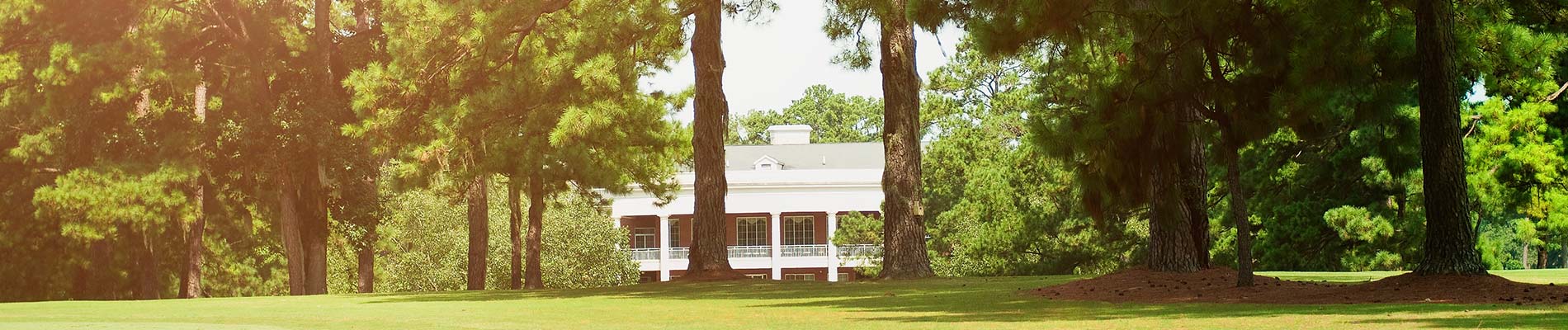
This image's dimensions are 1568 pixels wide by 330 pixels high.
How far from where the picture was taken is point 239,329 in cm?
1216

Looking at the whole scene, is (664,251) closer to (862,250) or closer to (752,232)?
(752,232)

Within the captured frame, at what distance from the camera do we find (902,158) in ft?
77.1

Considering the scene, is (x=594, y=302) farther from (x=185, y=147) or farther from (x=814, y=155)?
(x=814, y=155)

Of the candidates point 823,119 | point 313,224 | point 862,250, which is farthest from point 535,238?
point 823,119

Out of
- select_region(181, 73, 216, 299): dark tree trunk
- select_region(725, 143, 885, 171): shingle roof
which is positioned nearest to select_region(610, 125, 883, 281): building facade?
select_region(725, 143, 885, 171): shingle roof

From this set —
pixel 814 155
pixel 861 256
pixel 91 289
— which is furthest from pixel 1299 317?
pixel 814 155

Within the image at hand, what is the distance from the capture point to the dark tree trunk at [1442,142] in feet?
45.3

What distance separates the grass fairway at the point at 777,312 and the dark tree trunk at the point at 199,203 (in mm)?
9523

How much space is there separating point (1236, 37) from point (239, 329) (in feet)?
29.3

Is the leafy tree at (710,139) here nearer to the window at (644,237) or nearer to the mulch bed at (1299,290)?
the mulch bed at (1299,290)

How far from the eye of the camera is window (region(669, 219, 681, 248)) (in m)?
68.0

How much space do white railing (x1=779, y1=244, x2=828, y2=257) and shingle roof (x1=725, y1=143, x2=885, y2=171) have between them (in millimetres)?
4731

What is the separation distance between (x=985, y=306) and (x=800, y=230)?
53.6 m

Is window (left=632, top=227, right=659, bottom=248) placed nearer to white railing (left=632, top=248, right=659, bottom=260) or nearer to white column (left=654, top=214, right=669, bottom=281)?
white railing (left=632, top=248, right=659, bottom=260)
